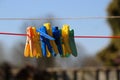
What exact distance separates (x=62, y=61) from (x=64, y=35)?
Answer: 1598 cm

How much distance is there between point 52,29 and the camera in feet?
7.93

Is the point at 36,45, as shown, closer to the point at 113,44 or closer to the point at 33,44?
the point at 33,44

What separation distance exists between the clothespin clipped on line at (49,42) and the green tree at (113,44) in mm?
8476

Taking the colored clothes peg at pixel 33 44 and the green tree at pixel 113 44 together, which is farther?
the green tree at pixel 113 44

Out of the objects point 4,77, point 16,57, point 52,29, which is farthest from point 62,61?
point 52,29

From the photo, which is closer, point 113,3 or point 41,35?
point 41,35

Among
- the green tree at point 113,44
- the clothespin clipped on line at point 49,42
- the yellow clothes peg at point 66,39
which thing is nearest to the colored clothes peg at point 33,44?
the clothespin clipped on line at point 49,42

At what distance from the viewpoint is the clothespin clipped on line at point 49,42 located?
235 cm

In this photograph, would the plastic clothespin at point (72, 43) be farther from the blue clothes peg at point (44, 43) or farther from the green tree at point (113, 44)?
the green tree at point (113, 44)

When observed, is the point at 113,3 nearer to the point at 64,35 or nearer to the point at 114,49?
the point at 114,49

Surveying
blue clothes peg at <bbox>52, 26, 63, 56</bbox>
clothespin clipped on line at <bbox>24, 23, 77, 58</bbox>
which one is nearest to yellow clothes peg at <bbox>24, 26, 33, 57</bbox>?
clothespin clipped on line at <bbox>24, 23, 77, 58</bbox>

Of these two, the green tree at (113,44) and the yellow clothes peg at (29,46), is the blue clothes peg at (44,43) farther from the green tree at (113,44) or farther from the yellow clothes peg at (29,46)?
the green tree at (113,44)

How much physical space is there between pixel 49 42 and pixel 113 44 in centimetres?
967

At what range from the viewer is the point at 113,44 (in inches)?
470
